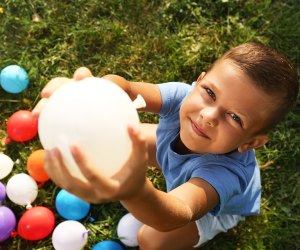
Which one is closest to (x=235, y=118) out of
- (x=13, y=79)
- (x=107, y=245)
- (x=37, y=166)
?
(x=107, y=245)

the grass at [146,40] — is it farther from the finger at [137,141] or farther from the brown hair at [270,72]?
the finger at [137,141]

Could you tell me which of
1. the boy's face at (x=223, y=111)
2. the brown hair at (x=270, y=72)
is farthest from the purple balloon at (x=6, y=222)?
the brown hair at (x=270, y=72)

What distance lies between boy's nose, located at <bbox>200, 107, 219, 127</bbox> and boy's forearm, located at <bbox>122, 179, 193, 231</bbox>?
0.93 ft

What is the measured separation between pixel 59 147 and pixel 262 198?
150 centimetres

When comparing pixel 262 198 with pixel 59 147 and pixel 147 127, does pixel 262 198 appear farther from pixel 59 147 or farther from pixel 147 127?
pixel 59 147

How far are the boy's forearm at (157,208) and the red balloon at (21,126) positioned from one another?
3.58 ft

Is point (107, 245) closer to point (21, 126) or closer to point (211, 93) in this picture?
point (21, 126)

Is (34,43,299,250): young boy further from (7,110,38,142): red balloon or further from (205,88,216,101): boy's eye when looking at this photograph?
(7,110,38,142): red balloon

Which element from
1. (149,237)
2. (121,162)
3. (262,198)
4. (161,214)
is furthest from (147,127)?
(121,162)

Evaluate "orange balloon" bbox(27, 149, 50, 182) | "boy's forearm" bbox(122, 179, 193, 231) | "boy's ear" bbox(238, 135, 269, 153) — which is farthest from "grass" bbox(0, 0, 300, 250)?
→ "boy's forearm" bbox(122, 179, 193, 231)

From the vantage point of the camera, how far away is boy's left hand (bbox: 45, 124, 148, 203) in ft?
Result: 2.97

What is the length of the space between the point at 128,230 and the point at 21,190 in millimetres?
504

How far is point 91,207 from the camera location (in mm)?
2092

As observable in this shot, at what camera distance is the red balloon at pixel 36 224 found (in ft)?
6.31
